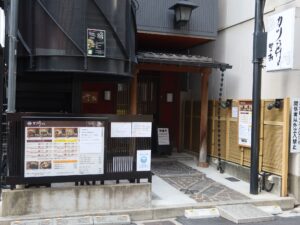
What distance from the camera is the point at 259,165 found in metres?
8.95

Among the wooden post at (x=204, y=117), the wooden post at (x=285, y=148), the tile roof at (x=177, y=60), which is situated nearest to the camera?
the wooden post at (x=285, y=148)

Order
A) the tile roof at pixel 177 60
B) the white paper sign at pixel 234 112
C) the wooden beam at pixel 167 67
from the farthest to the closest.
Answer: the wooden beam at pixel 167 67 < the white paper sign at pixel 234 112 < the tile roof at pixel 177 60

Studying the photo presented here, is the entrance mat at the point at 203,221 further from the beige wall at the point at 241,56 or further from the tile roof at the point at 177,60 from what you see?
the tile roof at the point at 177,60

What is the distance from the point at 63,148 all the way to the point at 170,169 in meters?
4.68

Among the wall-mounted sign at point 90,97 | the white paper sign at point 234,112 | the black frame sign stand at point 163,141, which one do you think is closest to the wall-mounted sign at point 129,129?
the white paper sign at point 234,112

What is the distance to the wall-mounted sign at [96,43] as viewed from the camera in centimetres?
702

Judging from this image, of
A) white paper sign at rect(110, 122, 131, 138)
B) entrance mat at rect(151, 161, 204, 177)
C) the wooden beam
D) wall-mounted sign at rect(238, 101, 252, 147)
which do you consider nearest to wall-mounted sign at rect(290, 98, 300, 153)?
wall-mounted sign at rect(238, 101, 252, 147)

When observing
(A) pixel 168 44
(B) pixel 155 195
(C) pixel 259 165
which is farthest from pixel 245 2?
(B) pixel 155 195

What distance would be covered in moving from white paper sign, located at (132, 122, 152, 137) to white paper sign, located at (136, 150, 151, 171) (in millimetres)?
328

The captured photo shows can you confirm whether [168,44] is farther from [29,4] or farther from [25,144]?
[25,144]

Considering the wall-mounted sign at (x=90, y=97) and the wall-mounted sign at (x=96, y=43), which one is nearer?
the wall-mounted sign at (x=96, y=43)

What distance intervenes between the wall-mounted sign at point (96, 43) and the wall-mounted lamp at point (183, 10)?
3662mm

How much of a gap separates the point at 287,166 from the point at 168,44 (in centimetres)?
597

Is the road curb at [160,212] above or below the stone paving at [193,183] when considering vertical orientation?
below
